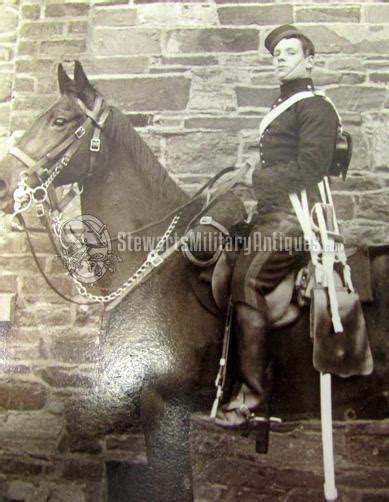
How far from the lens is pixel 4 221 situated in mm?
2340

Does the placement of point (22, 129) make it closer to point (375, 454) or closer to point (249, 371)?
point (249, 371)

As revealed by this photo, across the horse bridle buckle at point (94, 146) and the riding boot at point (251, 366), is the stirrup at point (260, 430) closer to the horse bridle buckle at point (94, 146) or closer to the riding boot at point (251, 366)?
the riding boot at point (251, 366)

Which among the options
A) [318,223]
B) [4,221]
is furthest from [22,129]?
[318,223]

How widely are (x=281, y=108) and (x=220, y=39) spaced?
0.46 metres

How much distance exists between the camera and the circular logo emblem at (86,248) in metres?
2.17

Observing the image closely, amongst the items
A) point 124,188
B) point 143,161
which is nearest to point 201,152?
point 143,161

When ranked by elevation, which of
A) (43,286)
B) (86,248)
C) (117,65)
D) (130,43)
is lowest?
(43,286)

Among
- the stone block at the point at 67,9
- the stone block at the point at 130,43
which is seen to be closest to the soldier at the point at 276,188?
the stone block at the point at 130,43

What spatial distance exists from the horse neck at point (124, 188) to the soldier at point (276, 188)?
377 mm

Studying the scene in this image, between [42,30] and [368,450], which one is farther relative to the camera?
[42,30]

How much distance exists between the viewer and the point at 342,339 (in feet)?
6.58

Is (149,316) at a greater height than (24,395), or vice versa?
(149,316)

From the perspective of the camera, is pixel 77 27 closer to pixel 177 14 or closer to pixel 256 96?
pixel 177 14

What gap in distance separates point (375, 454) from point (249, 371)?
612mm
